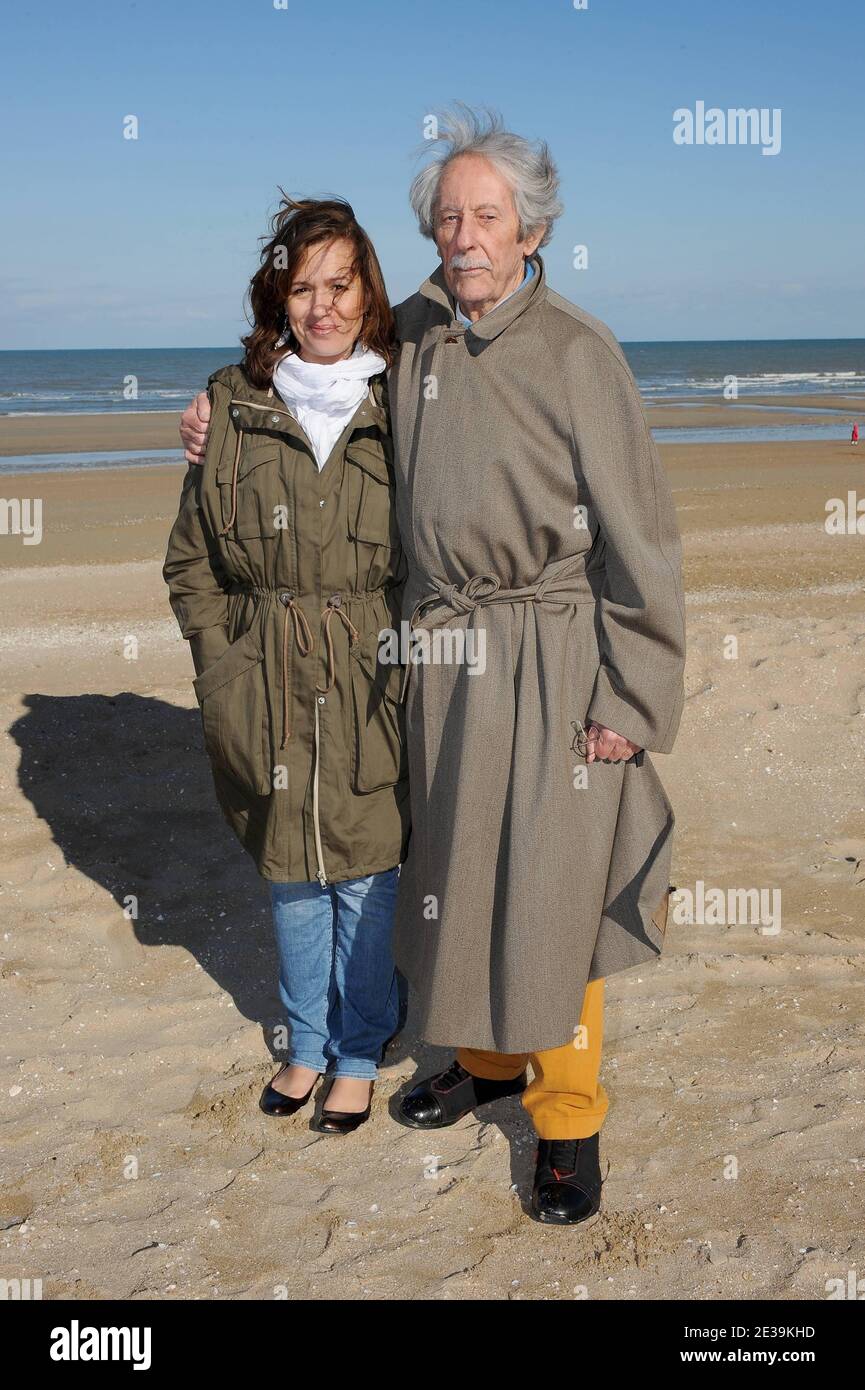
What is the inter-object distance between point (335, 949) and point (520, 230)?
1.57 m

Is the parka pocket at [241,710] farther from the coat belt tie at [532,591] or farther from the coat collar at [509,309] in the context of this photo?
the coat collar at [509,309]

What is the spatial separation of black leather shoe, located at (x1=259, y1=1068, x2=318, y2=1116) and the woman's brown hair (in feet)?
5.23

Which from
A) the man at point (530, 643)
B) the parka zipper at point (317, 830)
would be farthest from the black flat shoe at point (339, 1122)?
the parka zipper at point (317, 830)

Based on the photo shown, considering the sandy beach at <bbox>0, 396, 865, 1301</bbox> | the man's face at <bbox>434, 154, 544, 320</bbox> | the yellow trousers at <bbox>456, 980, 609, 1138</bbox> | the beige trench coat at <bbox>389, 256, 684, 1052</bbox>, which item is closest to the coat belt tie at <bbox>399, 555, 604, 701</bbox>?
the beige trench coat at <bbox>389, 256, 684, 1052</bbox>

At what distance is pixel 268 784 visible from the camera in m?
2.61

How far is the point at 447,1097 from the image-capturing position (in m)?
2.84

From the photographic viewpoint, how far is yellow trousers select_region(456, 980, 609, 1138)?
8.34 ft

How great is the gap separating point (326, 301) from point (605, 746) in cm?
101

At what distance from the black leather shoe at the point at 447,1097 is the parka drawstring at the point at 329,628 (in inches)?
38.9

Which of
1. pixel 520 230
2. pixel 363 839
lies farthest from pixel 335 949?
pixel 520 230

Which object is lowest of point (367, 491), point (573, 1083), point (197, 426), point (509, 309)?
point (573, 1083)

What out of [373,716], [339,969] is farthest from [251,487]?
[339,969]

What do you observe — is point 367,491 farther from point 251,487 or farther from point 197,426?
point 197,426

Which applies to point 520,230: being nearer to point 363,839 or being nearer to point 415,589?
point 415,589
